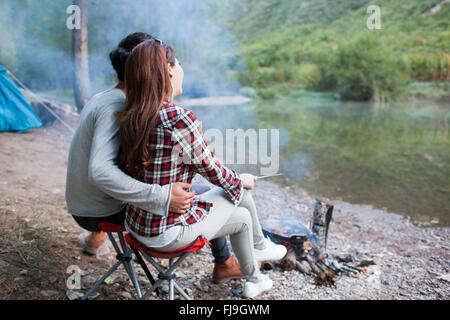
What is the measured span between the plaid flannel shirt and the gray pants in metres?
0.05

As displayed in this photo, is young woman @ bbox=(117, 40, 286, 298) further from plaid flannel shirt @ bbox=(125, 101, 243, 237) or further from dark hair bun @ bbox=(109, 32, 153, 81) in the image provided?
dark hair bun @ bbox=(109, 32, 153, 81)

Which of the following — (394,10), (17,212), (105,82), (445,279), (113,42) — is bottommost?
(445,279)

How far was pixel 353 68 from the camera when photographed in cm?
1853

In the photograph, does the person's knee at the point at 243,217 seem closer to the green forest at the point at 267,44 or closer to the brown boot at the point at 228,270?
the brown boot at the point at 228,270

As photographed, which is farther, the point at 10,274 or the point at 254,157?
the point at 254,157

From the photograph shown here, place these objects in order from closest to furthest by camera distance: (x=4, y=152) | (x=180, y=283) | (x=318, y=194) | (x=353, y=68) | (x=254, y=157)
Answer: (x=180, y=283) → (x=4, y=152) → (x=318, y=194) → (x=254, y=157) → (x=353, y=68)

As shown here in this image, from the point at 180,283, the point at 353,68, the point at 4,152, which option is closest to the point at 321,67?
the point at 353,68

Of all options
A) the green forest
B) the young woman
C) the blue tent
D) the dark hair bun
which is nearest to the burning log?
the young woman

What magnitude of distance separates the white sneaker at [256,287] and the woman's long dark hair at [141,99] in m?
0.93

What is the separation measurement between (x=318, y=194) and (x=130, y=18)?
5.43m

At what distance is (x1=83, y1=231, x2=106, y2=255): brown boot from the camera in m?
2.18

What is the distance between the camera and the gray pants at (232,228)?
152 cm

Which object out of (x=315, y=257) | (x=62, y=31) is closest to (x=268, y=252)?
(x=315, y=257)
